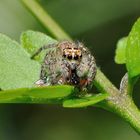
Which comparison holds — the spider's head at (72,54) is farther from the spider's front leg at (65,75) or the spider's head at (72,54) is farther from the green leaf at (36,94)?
the green leaf at (36,94)

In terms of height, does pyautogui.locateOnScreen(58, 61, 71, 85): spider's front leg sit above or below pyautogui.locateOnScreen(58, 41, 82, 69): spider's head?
below

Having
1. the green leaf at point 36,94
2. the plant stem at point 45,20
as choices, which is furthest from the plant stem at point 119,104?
the plant stem at point 45,20

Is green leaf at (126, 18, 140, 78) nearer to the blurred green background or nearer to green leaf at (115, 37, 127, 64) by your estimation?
green leaf at (115, 37, 127, 64)

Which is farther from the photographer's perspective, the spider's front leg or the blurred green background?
the blurred green background

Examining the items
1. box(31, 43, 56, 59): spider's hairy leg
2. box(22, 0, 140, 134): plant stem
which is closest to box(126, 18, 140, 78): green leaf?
box(22, 0, 140, 134): plant stem

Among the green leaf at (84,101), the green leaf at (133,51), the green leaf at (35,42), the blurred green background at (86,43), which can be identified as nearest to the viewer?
the green leaf at (84,101)

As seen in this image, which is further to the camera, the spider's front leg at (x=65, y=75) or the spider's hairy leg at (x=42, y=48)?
the spider's hairy leg at (x=42, y=48)

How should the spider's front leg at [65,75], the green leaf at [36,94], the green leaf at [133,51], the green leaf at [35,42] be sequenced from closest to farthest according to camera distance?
the green leaf at [36,94], the spider's front leg at [65,75], the green leaf at [133,51], the green leaf at [35,42]

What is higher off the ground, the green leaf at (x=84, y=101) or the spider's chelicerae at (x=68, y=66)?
the spider's chelicerae at (x=68, y=66)

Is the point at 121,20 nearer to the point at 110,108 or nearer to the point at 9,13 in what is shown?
the point at 9,13
